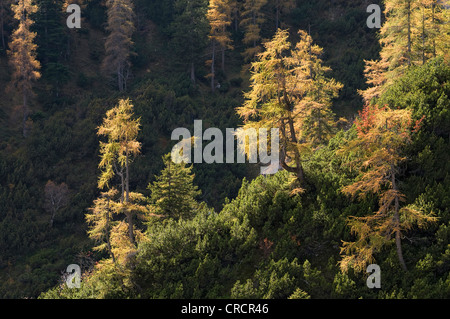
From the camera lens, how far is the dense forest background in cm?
1408

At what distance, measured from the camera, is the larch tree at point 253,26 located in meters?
51.5

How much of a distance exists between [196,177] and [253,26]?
84.4 feet

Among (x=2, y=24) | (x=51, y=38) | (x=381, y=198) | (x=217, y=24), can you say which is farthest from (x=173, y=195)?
(x=2, y=24)

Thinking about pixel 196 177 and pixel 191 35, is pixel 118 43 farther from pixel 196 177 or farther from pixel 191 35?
pixel 196 177

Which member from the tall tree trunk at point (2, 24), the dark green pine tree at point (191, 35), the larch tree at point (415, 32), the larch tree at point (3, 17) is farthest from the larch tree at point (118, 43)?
the larch tree at point (415, 32)

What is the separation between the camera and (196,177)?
35938 mm

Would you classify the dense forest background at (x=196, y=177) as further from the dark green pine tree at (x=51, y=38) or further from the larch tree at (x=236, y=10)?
the larch tree at (x=236, y=10)

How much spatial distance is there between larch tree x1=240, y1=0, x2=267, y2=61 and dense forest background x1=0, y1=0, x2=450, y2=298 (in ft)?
4.51

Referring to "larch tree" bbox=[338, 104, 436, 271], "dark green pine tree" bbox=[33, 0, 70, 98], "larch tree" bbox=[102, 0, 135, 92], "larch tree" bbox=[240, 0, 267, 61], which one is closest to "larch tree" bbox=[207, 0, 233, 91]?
"larch tree" bbox=[240, 0, 267, 61]

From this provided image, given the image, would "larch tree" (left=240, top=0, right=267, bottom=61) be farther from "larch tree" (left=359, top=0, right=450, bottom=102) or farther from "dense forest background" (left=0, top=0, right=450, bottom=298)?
"larch tree" (left=359, top=0, right=450, bottom=102)

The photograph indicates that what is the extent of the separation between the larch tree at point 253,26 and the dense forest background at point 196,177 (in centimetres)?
138

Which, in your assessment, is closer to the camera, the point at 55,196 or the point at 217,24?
the point at 55,196
